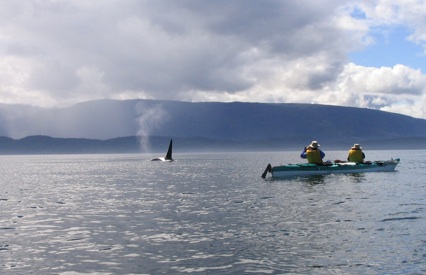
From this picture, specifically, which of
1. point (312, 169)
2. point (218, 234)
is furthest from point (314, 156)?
point (218, 234)

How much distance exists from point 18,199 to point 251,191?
70.7ft

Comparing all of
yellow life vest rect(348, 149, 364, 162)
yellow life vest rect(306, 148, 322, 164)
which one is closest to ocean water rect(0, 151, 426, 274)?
yellow life vest rect(306, 148, 322, 164)

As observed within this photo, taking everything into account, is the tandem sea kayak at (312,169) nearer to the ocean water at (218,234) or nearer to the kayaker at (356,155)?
the kayaker at (356,155)

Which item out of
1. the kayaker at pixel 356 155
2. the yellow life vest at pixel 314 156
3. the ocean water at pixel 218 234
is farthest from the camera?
the kayaker at pixel 356 155

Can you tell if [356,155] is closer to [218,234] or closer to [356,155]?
[356,155]

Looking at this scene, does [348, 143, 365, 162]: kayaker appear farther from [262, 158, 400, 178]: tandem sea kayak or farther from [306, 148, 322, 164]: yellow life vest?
[306, 148, 322, 164]: yellow life vest

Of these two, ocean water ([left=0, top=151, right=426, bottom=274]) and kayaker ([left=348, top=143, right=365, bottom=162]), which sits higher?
kayaker ([left=348, top=143, right=365, bottom=162])

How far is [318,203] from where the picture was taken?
3631 cm

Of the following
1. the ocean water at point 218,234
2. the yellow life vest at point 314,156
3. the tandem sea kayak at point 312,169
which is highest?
the yellow life vest at point 314,156

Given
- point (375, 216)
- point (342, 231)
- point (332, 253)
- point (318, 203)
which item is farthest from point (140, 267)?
point (318, 203)

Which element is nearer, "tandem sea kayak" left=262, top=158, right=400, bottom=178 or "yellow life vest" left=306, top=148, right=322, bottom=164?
"tandem sea kayak" left=262, top=158, right=400, bottom=178

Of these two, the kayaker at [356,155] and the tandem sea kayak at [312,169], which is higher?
the kayaker at [356,155]

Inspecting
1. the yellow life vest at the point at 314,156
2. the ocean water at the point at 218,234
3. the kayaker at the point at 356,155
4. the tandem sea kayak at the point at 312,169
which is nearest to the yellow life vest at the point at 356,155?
the kayaker at the point at 356,155

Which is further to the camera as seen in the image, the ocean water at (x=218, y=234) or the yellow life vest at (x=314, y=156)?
the yellow life vest at (x=314, y=156)
